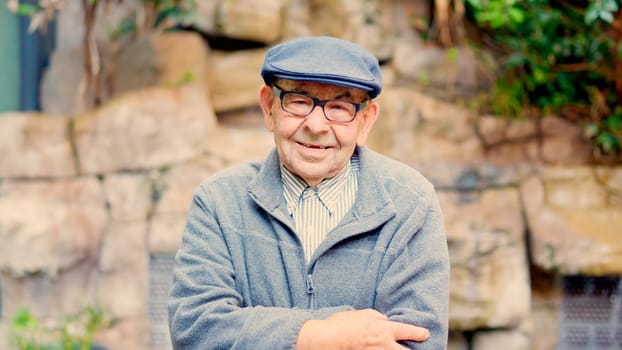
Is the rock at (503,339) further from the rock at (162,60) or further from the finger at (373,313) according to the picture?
the finger at (373,313)

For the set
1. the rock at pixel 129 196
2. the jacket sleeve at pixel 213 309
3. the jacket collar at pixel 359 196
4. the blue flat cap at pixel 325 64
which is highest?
the blue flat cap at pixel 325 64

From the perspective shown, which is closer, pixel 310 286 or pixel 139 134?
pixel 310 286

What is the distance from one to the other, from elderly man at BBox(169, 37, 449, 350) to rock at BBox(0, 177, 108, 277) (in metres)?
2.75

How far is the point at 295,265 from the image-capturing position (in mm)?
2100

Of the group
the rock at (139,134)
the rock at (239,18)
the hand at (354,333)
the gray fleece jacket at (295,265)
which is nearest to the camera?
the hand at (354,333)

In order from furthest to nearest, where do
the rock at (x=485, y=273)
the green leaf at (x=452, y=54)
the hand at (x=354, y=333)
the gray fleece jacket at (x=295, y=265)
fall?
the green leaf at (x=452, y=54), the rock at (x=485, y=273), the gray fleece jacket at (x=295, y=265), the hand at (x=354, y=333)

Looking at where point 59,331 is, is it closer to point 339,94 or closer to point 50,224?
point 50,224

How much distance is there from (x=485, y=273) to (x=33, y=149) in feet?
10.0

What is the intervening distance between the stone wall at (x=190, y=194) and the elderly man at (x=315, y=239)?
2.34 meters

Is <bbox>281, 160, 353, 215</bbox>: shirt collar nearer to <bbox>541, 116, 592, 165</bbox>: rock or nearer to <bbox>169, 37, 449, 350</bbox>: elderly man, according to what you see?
<bbox>169, 37, 449, 350</bbox>: elderly man

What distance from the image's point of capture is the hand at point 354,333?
1.91 meters

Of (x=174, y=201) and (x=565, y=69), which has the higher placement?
(x=565, y=69)

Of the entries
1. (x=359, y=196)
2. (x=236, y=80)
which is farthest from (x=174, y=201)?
(x=359, y=196)

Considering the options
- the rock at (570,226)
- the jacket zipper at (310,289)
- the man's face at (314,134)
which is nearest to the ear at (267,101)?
the man's face at (314,134)
